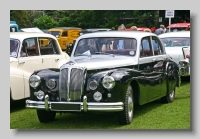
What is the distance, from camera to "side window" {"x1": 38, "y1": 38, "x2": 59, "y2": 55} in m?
9.73

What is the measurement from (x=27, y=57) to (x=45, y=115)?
5.53 ft

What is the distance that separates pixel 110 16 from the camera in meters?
8.48

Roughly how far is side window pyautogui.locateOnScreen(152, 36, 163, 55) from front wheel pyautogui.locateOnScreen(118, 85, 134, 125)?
1701 millimetres

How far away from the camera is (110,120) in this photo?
8094 millimetres

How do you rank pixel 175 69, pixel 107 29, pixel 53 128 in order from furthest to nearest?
pixel 175 69
pixel 107 29
pixel 53 128

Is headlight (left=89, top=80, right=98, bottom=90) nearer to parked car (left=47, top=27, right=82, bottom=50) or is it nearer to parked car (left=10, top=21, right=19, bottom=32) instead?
parked car (left=47, top=27, right=82, bottom=50)

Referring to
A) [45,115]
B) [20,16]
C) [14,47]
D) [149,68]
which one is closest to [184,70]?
[149,68]

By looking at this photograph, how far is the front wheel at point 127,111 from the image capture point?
7.59m

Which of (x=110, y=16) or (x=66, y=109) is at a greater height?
(x=110, y=16)

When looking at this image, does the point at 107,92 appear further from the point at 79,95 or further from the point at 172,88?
the point at 172,88

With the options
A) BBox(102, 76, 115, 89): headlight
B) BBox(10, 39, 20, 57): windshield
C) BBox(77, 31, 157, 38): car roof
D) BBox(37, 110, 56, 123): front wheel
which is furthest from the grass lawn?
BBox(77, 31, 157, 38): car roof

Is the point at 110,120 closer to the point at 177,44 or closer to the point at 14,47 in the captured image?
the point at 14,47

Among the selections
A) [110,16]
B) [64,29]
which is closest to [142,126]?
[110,16]

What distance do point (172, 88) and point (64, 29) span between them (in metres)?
2.41
